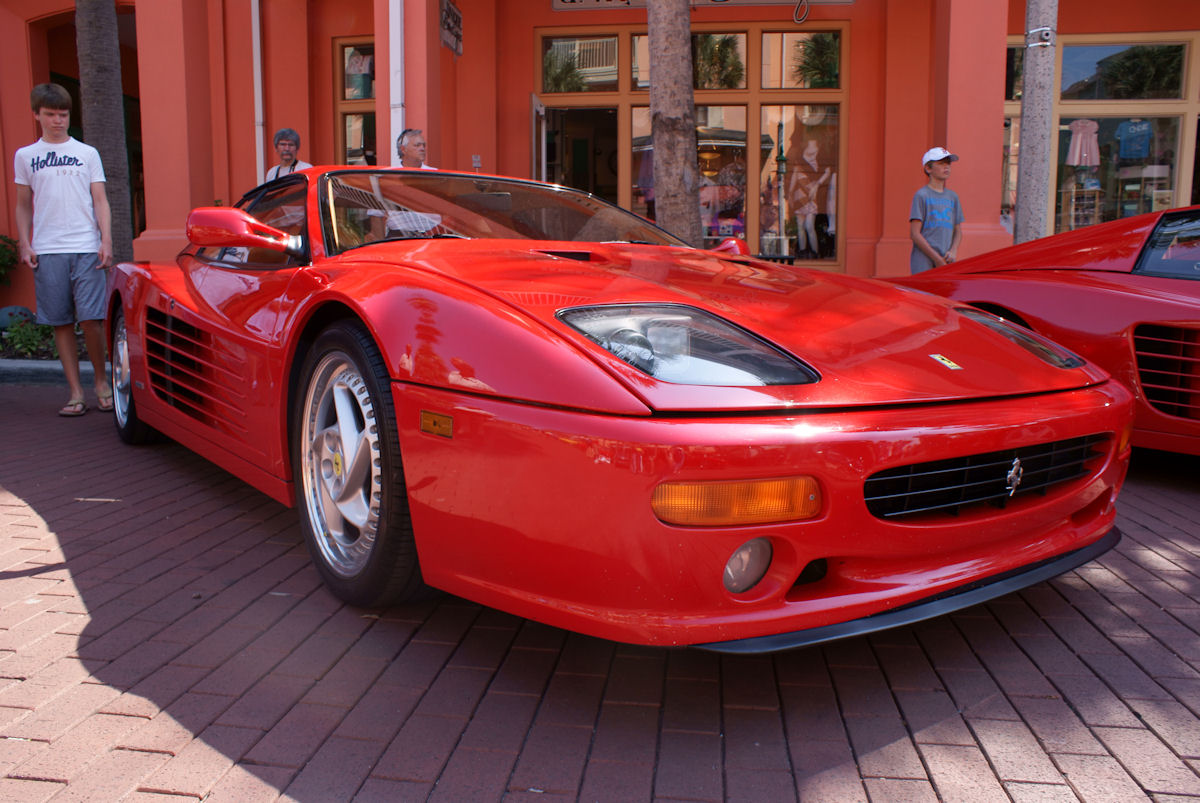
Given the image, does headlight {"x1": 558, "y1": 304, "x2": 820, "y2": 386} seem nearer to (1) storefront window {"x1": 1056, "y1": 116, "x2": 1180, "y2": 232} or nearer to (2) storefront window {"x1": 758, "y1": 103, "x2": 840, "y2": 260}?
(2) storefront window {"x1": 758, "y1": 103, "x2": 840, "y2": 260}

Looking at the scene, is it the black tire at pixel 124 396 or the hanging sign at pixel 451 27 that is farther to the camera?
the hanging sign at pixel 451 27

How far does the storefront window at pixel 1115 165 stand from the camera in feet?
32.2

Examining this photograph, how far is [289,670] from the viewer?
81.7 inches

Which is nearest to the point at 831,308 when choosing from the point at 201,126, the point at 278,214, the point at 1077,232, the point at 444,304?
the point at 444,304

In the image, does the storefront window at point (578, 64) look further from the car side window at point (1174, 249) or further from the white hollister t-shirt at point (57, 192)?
the car side window at point (1174, 249)

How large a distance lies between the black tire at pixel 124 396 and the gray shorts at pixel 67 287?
985 millimetres

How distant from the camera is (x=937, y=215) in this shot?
6023 mm

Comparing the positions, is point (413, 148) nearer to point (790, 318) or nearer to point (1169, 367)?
point (790, 318)

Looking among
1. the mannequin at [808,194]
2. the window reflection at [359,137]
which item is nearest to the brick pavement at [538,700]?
the mannequin at [808,194]

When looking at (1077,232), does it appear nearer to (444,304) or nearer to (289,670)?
(444,304)

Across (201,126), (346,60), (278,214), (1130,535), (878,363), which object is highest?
(346,60)

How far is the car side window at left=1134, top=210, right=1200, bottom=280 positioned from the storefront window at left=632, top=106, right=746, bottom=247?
250 inches

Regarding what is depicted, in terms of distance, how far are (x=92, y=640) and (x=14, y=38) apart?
10.6 m

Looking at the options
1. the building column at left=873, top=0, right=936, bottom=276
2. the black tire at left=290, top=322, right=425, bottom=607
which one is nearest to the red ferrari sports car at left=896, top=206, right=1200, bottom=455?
the black tire at left=290, top=322, right=425, bottom=607
